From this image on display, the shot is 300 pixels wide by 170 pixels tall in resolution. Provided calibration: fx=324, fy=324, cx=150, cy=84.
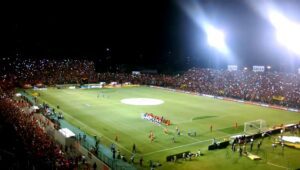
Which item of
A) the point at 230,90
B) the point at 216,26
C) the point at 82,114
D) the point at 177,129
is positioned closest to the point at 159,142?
the point at 177,129

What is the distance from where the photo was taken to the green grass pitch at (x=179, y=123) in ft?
93.8

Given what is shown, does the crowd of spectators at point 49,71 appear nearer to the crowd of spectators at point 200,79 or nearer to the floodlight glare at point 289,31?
the crowd of spectators at point 200,79

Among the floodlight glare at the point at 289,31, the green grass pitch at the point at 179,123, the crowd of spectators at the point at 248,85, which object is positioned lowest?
the green grass pitch at the point at 179,123

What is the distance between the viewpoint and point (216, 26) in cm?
8294

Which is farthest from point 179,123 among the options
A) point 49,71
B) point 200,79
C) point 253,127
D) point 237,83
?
point 49,71

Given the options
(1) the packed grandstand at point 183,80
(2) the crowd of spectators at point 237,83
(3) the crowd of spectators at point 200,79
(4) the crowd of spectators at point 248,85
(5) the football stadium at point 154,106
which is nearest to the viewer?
(5) the football stadium at point 154,106

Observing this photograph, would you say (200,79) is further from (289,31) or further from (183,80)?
(289,31)

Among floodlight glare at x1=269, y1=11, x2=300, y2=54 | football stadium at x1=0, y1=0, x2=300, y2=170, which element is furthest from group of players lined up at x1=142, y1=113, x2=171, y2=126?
floodlight glare at x1=269, y1=11, x2=300, y2=54

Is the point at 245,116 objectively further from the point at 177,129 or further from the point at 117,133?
the point at 117,133

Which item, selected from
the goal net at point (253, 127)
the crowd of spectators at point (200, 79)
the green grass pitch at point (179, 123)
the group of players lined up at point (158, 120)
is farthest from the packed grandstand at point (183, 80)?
the goal net at point (253, 127)

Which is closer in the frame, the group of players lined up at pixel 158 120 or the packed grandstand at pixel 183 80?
the group of players lined up at pixel 158 120

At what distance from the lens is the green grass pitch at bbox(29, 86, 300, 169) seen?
28594 mm

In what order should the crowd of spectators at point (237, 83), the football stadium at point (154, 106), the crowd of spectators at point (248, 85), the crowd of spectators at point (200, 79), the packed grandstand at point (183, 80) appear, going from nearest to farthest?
1. the football stadium at point (154, 106)
2. the crowd of spectators at point (248, 85)
3. the packed grandstand at point (183, 80)
4. the crowd of spectators at point (237, 83)
5. the crowd of spectators at point (200, 79)

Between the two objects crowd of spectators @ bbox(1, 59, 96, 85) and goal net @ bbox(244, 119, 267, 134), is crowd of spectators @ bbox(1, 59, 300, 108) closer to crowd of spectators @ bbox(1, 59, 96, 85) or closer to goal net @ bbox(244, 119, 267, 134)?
crowd of spectators @ bbox(1, 59, 96, 85)
